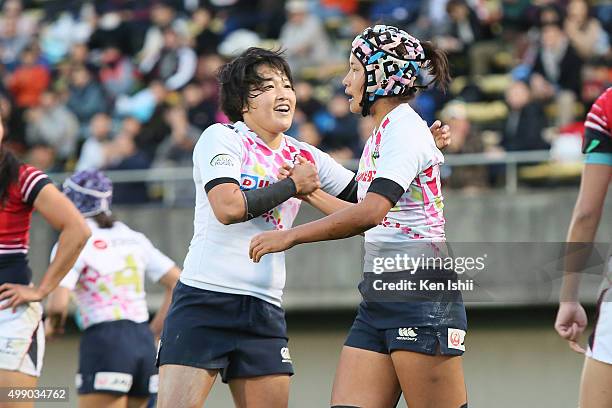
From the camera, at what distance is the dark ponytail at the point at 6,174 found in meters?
5.54

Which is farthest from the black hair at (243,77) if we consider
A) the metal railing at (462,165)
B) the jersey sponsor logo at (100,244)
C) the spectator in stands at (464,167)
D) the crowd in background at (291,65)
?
the crowd in background at (291,65)

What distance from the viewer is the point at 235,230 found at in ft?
15.8

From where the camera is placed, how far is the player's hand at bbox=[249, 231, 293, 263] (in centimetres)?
432

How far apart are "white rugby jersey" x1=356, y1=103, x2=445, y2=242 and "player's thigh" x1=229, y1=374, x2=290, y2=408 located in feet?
2.46

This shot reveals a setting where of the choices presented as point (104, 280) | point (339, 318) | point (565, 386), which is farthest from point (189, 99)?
point (104, 280)

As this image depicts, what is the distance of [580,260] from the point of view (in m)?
4.56

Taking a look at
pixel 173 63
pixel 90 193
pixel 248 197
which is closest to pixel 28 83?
pixel 173 63

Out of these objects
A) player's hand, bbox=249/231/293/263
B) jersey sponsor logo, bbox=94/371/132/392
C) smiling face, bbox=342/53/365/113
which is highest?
smiling face, bbox=342/53/365/113

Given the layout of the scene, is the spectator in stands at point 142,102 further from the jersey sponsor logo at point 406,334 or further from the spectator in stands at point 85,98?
the jersey sponsor logo at point 406,334

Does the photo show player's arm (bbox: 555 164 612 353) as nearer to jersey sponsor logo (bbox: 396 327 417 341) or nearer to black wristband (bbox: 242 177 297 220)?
jersey sponsor logo (bbox: 396 327 417 341)

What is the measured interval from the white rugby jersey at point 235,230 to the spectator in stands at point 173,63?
7.84m

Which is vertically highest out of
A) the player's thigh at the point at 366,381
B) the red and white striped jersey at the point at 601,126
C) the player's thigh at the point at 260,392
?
the red and white striped jersey at the point at 601,126

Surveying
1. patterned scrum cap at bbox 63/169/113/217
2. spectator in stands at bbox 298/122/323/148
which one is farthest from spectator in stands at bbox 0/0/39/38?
patterned scrum cap at bbox 63/169/113/217

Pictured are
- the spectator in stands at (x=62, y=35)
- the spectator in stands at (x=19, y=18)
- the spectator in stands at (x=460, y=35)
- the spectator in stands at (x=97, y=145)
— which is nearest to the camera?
the spectator in stands at (x=460, y=35)
